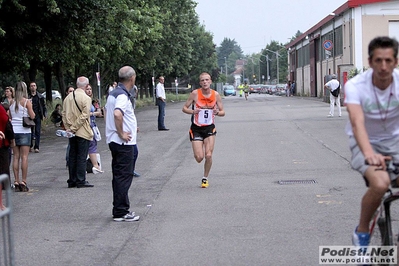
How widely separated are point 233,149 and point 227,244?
1043 centimetres

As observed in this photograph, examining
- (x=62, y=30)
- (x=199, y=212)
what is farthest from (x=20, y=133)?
(x=62, y=30)

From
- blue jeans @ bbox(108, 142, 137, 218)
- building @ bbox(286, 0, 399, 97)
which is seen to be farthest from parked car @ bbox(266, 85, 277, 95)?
blue jeans @ bbox(108, 142, 137, 218)

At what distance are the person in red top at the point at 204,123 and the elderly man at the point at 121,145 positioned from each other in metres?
2.48

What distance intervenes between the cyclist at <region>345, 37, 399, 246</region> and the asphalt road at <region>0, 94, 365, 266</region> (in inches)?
65.5

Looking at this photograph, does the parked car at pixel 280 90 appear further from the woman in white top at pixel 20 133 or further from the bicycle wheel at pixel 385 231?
the bicycle wheel at pixel 385 231

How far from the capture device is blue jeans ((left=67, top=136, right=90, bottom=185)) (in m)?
12.3

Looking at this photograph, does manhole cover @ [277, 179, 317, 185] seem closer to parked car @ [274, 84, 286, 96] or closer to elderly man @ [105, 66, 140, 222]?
elderly man @ [105, 66, 140, 222]

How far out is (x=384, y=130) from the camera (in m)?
5.20

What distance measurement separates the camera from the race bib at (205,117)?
11.7 m

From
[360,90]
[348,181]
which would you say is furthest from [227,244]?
[348,181]

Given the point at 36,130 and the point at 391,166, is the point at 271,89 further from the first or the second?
the point at 391,166

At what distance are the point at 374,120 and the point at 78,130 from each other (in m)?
7.95

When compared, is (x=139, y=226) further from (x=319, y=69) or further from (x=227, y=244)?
(x=319, y=69)

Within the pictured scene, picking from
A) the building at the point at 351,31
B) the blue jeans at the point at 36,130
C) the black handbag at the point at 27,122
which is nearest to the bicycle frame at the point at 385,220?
the black handbag at the point at 27,122
